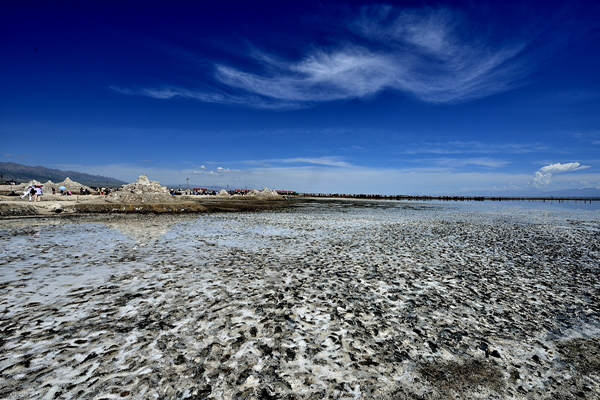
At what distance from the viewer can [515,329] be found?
21.9 feet

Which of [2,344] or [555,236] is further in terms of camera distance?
[555,236]

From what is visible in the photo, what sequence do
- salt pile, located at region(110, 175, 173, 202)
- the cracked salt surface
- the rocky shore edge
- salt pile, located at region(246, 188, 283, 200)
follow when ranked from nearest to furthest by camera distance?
→ the cracked salt surface
the rocky shore edge
salt pile, located at region(110, 175, 173, 202)
salt pile, located at region(246, 188, 283, 200)

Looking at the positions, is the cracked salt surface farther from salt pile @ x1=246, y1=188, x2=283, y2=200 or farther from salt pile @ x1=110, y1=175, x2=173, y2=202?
salt pile @ x1=246, y1=188, x2=283, y2=200

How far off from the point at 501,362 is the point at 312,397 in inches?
147

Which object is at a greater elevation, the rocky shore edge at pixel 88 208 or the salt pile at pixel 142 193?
the salt pile at pixel 142 193

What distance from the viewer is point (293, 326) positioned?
6.70 meters

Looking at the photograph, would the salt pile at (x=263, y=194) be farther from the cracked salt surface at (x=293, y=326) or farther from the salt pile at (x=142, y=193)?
the cracked salt surface at (x=293, y=326)

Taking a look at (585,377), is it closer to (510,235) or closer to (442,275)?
(442,275)

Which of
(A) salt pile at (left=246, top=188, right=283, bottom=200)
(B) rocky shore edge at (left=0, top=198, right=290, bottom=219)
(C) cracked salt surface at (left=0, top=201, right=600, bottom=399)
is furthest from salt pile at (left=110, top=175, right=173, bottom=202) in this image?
(A) salt pile at (left=246, top=188, right=283, bottom=200)

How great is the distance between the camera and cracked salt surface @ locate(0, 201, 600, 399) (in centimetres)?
472

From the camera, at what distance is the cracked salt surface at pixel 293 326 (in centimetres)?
472

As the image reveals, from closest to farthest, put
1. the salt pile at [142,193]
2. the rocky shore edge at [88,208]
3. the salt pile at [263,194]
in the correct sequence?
the rocky shore edge at [88,208]
the salt pile at [142,193]
the salt pile at [263,194]

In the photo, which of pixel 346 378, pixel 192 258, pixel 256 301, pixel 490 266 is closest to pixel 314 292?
pixel 256 301

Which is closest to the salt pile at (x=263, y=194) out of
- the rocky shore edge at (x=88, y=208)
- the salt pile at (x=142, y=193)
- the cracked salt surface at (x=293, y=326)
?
the salt pile at (x=142, y=193)
